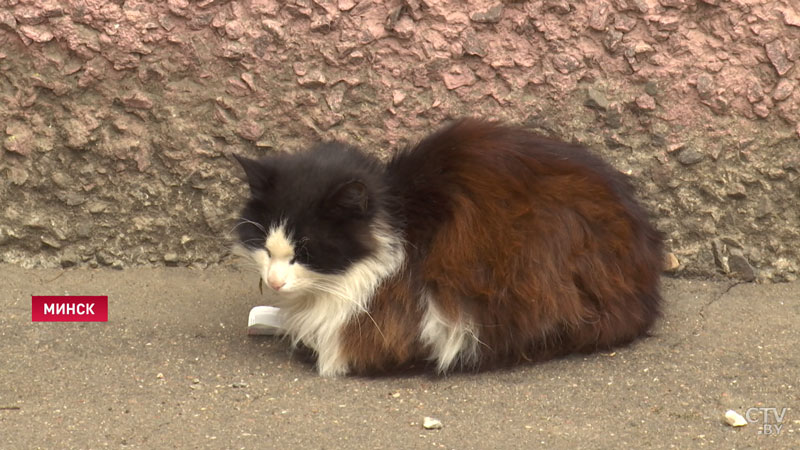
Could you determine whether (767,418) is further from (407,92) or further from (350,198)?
(407,92)

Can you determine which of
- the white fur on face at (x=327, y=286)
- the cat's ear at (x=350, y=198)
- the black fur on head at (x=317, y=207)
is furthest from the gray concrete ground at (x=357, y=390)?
the cat's ear at (x=350, y=198)

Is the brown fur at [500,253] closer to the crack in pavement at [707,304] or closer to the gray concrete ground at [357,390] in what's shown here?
the gray concrete ground at [357,390]

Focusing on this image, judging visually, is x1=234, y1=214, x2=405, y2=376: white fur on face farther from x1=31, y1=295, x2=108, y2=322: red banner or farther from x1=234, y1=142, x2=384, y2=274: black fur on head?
x1=31, y1=295, x2=108, y2=322: red banner

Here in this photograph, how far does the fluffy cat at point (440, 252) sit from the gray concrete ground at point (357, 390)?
4.7 inches

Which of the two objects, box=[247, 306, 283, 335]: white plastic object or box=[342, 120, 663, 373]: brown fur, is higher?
box=[342, 120, 663, 373]: brown fur

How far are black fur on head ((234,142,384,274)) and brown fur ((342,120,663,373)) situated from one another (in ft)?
0.53

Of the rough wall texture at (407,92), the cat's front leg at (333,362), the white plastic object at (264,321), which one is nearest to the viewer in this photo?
the cat's front leg at (333,362)

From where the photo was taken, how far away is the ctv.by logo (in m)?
3.11

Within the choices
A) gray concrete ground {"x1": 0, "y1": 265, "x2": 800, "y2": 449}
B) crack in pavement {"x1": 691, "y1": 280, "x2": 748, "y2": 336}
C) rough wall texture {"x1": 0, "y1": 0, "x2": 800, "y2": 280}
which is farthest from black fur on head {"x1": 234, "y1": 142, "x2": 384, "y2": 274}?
crack in pavement {"x1": 691, "y1": 280, "x2": 748, "y2": 336}

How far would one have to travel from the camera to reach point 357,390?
11.3 ft

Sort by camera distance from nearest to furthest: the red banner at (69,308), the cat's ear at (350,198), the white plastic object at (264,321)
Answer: the cat's ear at (350,198) → the white plastic object at (264,321) → the red banner at (69,308)

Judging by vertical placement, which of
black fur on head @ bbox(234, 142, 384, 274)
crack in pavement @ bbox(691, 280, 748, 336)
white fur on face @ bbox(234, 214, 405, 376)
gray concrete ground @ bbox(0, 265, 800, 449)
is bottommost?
gray concrete ground @ bbox(0, 265, 800, 449)

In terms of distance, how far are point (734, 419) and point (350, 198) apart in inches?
52.0

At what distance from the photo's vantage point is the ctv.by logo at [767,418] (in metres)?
3.11
